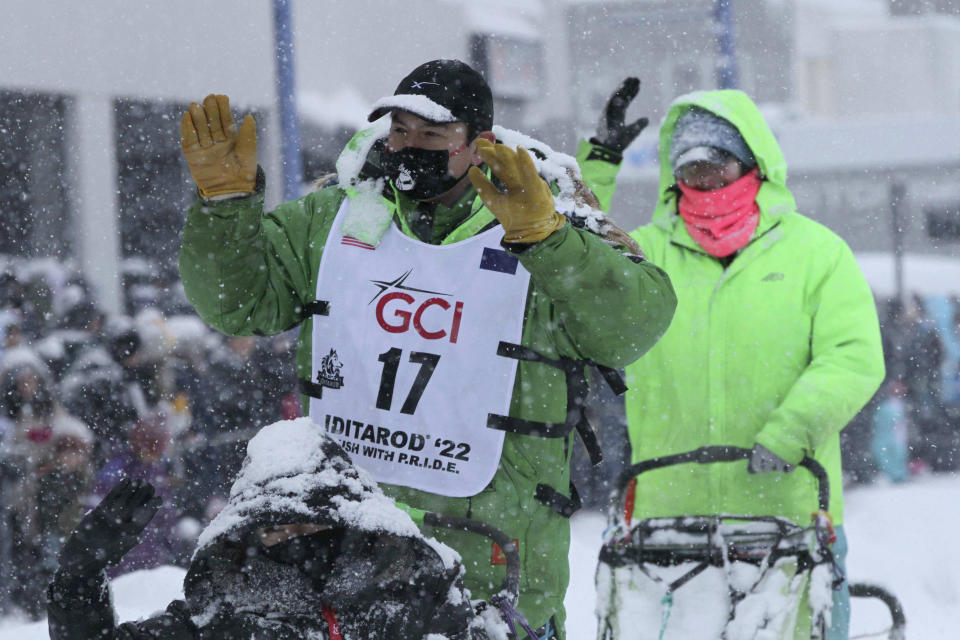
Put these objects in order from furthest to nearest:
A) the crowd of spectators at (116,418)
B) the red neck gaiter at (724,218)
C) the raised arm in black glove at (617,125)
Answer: the crowd of spectators at (116,418)
the raised arm in black glove at (617,125)
the red neck gaiter at (724,218)

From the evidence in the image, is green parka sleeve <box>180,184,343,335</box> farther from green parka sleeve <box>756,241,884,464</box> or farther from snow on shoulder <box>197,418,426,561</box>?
green parka sleeve <box>756,241,884,464</box>

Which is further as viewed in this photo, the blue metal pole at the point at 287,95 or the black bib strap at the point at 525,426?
the blue metal pole at the point at 287,95

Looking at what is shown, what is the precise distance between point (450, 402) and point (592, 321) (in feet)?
1.18

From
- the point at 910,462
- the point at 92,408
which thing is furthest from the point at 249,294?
the point at 910,462

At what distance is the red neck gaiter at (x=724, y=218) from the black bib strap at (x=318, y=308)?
59.9 inches

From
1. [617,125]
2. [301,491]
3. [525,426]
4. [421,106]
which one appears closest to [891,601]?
[617,125]

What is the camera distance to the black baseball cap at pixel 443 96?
9.29 feet

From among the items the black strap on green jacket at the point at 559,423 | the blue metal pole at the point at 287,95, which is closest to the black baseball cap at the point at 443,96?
the black strap on green jacket at the point at 559,423

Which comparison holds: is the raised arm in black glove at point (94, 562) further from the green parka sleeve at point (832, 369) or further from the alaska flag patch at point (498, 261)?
the green parka sleeve at point (832, 369)

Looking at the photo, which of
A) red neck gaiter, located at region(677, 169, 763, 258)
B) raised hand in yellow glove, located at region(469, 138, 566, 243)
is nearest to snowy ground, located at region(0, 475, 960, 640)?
red neck gaiter, located at region(677, 169, 763, 258)

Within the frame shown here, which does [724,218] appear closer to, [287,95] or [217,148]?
[217,148]

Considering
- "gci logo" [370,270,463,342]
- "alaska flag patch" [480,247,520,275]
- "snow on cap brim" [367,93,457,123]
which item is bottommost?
"gci logo" [370,270,463,342]

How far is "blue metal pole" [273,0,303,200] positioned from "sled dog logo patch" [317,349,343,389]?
4.49 metres

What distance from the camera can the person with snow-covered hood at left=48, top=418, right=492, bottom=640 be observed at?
2.32 meters
